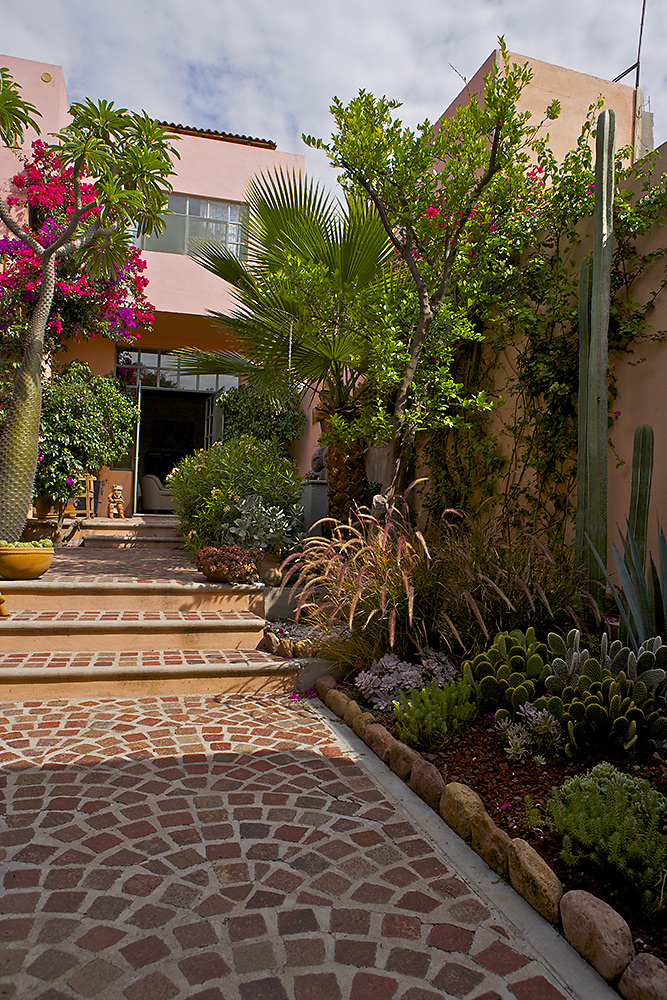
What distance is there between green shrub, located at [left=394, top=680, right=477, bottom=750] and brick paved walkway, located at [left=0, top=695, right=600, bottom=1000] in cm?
32

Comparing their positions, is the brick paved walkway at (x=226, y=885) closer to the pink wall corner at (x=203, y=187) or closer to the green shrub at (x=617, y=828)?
the green shrub at (x=617, y=828)

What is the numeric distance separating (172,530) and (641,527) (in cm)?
728

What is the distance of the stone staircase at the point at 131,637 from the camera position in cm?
423

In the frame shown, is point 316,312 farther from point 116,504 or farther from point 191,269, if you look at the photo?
point 116,504

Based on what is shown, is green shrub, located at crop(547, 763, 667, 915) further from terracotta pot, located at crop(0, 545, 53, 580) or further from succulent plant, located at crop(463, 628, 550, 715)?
terracotta pot, located at crop(0, 545, 53, 580)

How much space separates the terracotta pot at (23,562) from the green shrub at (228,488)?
186cm

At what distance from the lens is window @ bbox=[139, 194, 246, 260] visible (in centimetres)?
1097

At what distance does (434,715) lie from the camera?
10.5 ft

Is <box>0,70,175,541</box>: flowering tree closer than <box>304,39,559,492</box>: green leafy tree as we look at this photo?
No

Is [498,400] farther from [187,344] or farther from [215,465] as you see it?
[187,344]

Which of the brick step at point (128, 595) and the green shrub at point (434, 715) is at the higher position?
the brick step at point (128, 595)

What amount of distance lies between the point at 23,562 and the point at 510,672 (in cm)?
412

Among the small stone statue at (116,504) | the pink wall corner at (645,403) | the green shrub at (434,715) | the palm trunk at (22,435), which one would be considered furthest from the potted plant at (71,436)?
the pink wall corner at (645,403)

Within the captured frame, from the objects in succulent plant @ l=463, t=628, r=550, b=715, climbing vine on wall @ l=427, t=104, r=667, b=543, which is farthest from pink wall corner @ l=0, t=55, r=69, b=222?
succulent plant @ l=463, t=628, r=550, b=715
